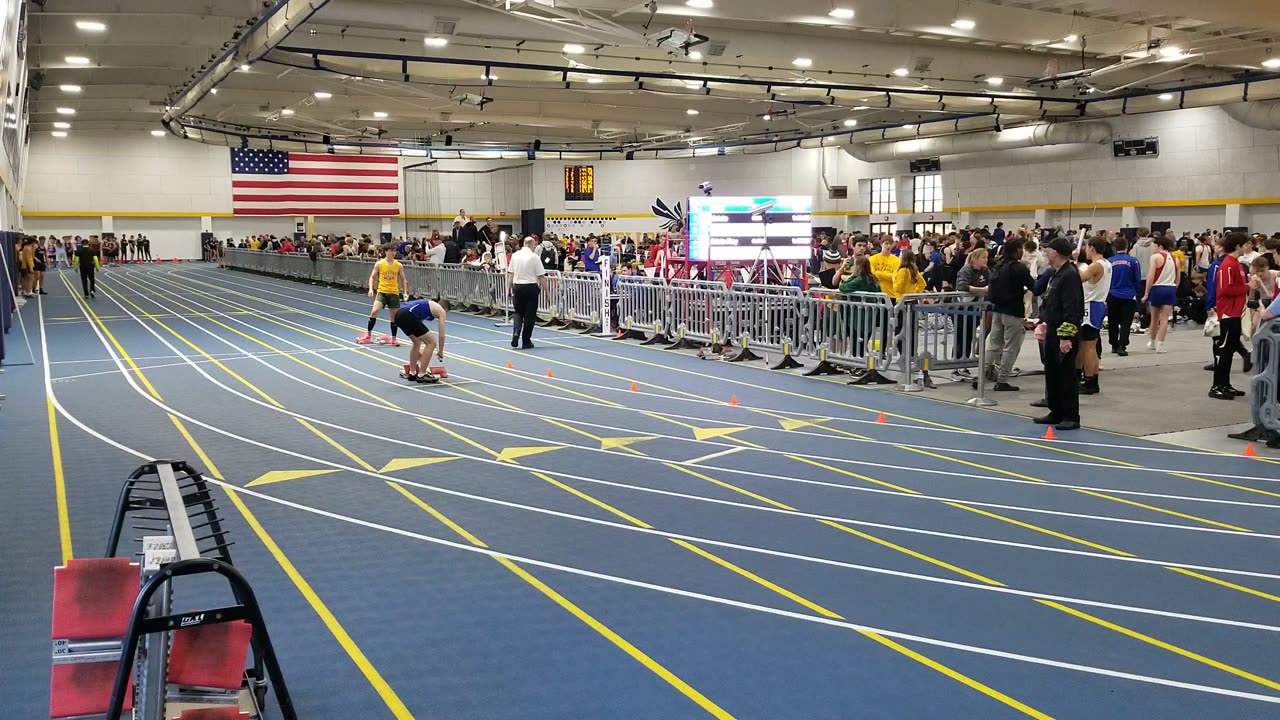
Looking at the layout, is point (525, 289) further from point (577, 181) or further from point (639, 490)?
point (577, 181)

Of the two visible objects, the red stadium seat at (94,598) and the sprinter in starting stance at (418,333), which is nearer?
the red stadium seat at (94,598)

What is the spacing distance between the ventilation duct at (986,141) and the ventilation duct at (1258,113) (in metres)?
4.39

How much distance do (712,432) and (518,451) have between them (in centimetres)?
202

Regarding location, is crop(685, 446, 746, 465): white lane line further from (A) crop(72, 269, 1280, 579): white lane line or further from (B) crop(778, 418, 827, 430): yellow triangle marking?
(B) crop(778, 418, 827, 430): yellow triangle marking

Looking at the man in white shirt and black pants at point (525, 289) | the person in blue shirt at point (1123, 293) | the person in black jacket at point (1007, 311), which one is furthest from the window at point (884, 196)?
the person in black jacket at point (1007, 311)

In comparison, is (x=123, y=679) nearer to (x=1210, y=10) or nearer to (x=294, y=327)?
(x=294, y=327)

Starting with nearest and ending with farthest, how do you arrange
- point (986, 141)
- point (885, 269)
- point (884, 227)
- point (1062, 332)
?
point (1062, 332) < point (885, 269) < point (986, 141) < point (884, 227)

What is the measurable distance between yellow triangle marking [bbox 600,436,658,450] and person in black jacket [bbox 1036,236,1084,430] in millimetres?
4028

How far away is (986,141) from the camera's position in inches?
1394

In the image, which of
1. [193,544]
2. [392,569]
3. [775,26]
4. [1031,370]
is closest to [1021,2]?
[775,26]

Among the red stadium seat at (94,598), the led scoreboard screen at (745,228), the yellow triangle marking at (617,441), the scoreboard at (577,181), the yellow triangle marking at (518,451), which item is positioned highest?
the scoreboard at (577,181)

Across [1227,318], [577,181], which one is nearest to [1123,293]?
[1227,318]

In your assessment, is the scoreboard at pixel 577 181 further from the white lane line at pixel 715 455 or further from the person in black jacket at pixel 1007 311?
the white lane line at pixel 715 455

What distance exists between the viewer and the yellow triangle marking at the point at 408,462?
28.1ft
